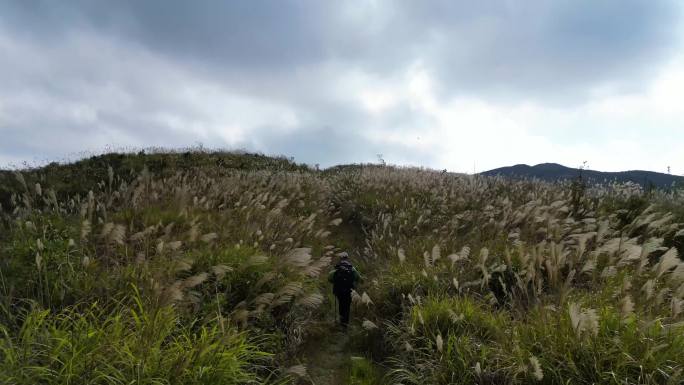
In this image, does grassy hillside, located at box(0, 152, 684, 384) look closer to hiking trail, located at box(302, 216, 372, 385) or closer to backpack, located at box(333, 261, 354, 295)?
hiking trail, located at box(302, 216, 372, 385)

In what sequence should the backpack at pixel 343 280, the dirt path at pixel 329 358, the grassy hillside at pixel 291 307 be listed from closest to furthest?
the grassy hillside at pixel 291 307 < the dirt path at pixel 329 358 < the backpack at pixel 343 280

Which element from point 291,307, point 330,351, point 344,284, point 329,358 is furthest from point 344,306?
point 291,307

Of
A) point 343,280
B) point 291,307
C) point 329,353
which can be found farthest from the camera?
point 343,280

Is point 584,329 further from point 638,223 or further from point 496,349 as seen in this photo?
point 638,223

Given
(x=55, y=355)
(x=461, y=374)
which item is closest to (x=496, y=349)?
(x=461, y=374)

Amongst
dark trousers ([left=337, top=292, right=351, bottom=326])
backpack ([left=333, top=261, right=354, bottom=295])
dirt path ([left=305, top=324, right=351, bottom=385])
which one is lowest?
dirt path ([left=305, top=324, right=351, bottom=385])

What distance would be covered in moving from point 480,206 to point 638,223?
4.71 meters

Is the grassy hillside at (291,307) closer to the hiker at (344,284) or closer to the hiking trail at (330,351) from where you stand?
the hiking trail at (330,351)

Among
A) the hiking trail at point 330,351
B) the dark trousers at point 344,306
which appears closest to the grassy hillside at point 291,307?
the hiking trail at point 330,351

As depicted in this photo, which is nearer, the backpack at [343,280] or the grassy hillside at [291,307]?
the grassy hillside at [291,307]

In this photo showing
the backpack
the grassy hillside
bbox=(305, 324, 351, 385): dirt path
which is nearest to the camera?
the grassy hillside

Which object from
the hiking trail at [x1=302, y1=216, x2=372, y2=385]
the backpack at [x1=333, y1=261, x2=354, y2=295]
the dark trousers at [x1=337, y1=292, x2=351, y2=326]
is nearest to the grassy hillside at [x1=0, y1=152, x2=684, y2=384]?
the hiking trail at [x1=302, y1=216, x2=372, y2=385]

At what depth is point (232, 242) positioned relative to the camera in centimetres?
674

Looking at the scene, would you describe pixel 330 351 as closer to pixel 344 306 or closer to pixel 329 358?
pixel 329 358
